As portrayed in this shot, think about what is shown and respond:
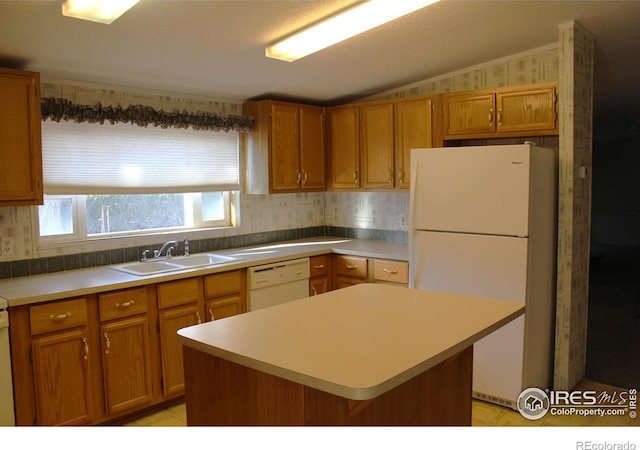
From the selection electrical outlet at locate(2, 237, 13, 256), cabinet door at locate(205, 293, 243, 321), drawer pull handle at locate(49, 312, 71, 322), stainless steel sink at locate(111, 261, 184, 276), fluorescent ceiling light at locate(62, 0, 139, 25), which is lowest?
cabinet door at locate(205, 293, 243, 321)

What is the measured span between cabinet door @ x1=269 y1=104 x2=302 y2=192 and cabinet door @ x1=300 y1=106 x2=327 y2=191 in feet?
0.18

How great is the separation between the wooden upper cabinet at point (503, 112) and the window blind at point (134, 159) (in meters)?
1.77

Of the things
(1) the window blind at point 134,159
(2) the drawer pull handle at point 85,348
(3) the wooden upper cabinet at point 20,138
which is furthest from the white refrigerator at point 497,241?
(3) the wooden upper cabinet at point 20,138

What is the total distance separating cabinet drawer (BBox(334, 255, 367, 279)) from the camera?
13.8ft

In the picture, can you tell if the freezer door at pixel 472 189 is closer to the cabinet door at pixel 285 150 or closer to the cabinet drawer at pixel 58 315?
the cabinet door at pixel 285 150

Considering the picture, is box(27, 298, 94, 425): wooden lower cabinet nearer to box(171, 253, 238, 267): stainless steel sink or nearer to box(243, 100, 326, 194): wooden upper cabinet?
box(171, 253, 238, 267): stainless steel sink

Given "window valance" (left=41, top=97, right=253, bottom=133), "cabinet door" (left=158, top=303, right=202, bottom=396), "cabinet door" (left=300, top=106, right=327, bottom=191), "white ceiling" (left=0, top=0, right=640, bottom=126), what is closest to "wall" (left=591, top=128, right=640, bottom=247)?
"white ceiling" (left=0, top=0, right=640, bottom=126)

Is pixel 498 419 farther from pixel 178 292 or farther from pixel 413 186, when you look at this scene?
pixel 178 292

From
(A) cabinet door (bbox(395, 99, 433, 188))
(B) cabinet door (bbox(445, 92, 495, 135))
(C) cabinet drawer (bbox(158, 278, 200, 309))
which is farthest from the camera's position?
(A) cabinet door (bbox(395, 99, 433, 188))

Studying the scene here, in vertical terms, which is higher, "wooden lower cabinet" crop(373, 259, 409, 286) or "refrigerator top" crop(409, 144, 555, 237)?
"refrigerator top" crop(409, 144, 555, 237)

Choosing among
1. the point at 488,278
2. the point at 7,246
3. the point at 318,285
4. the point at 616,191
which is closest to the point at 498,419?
the point at 488,278

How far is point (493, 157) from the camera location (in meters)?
3.27

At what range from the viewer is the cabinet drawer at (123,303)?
3.05 metres

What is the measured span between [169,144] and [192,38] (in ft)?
3.78
